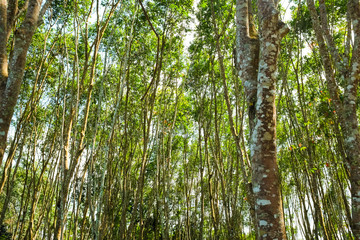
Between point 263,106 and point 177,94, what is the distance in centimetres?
586

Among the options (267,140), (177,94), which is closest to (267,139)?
(267,140)

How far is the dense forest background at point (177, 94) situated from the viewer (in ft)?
5.74

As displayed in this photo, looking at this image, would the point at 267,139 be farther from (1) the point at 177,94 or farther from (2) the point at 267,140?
(1) the point at 177,94

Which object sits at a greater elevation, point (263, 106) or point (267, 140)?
point (263, 106)

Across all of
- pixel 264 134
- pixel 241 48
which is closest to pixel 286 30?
pixel 241 48

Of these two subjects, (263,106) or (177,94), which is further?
(177,94)

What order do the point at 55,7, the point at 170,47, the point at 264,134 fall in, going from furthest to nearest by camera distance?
the point at 170,47 → the point at 55,7 → the point at 264,134

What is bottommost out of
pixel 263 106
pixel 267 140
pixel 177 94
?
pixel 267 140

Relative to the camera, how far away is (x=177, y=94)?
24.5 feet

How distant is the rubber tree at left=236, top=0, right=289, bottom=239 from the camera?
147 cm

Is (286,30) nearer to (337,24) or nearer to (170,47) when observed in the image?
(170,47)

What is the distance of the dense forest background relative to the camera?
68.9 inches

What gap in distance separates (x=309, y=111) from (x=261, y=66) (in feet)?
25.3

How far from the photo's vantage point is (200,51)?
7.37 meters
